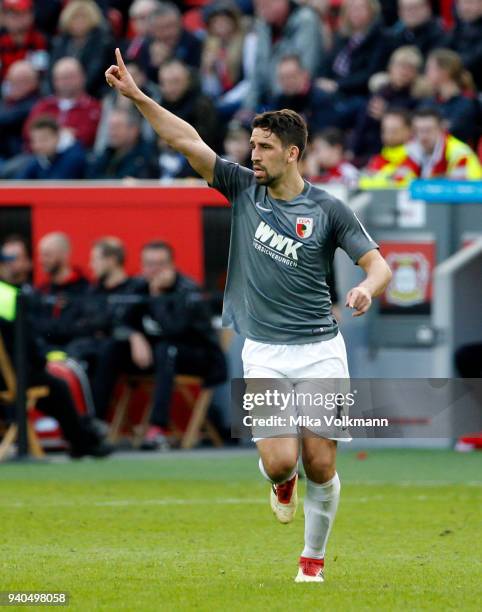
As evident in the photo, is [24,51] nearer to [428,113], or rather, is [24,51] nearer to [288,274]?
[428,113]

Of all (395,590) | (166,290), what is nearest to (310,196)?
(395,590)

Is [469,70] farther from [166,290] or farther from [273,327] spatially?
[273,327]

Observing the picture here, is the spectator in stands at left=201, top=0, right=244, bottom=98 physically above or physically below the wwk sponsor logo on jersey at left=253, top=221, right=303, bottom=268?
above

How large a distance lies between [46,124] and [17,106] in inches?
91.0

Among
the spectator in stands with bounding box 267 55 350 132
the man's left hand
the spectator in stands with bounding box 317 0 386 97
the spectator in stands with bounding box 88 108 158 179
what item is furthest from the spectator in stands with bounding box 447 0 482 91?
the man's left hand

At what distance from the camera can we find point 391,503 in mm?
11109

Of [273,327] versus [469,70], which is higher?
[469,70]

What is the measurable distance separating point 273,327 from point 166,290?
7.69 meters

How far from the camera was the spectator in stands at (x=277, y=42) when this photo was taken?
18.0 m

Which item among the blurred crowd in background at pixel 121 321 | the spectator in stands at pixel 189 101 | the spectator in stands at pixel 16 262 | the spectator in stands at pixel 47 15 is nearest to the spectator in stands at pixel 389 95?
the spectator in stands at pixel 189 101

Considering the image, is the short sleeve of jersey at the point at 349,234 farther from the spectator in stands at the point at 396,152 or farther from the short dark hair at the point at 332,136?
the short dark hair at the point at 332,136

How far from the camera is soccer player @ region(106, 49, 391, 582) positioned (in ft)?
24.6

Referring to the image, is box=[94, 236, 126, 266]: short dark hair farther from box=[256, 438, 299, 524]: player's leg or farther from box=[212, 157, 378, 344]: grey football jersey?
box=[256, 438, 299, 524]: player's leg

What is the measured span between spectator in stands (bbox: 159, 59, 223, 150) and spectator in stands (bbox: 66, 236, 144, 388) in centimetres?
203
